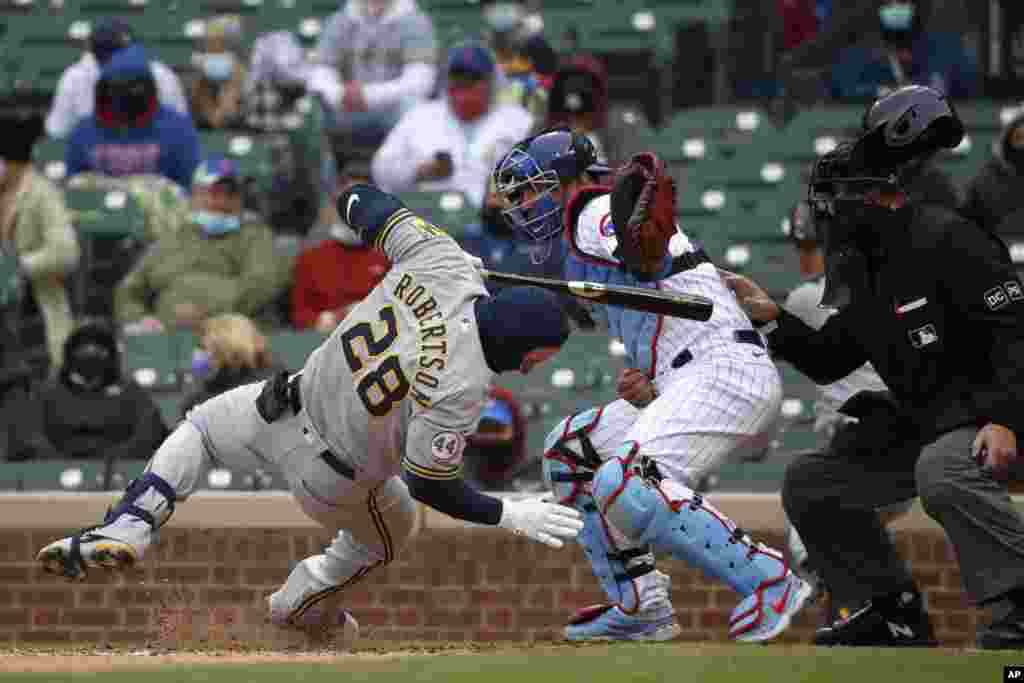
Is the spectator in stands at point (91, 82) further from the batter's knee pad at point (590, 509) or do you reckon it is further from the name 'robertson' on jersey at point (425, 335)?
the name 'robertson' on jersey at point (425, 335)

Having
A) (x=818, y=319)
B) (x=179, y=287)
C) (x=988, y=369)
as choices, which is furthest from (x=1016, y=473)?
(x=179, y=287)

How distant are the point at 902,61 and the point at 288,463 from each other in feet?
18.6

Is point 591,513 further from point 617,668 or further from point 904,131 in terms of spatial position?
point 904,131

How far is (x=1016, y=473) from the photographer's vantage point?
8.47 metres

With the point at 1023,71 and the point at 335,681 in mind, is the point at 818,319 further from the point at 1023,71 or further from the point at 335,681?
the point at 1023,71

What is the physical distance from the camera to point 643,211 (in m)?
6.65

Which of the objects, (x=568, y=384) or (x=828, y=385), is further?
(x=568, y=384)

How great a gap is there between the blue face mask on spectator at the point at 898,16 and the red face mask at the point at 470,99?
2197 millimetres

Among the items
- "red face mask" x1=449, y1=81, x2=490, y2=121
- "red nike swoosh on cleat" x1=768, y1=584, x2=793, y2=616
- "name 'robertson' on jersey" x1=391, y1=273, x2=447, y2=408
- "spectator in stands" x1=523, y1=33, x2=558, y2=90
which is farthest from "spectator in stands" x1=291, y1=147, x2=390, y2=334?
"red nike swoosh on cleat" x1=768, y1=584, x2=793, y2=616

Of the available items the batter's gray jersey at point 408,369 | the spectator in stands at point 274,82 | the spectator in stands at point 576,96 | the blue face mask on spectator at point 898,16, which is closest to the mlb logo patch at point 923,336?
the batter's gray jersey at point 408,369

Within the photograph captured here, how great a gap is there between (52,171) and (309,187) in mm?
1466

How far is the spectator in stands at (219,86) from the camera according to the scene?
12.5 meters

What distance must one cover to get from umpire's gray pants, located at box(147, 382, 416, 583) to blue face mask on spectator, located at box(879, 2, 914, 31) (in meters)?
5.31

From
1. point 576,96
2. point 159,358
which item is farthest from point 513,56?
point 159,358
